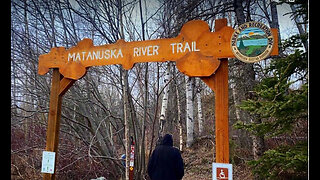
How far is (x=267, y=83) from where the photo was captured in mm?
3990

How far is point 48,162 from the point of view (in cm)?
421

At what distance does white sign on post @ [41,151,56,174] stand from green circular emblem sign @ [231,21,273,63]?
3.35 meters

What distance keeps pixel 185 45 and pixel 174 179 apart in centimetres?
210

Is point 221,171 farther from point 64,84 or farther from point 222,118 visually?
point 64,84

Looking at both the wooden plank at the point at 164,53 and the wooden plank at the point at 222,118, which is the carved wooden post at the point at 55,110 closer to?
the wooden plank at the point at 164,53

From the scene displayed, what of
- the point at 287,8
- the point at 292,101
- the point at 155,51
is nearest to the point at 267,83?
the point at 292,101

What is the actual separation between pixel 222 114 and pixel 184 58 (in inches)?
35.9

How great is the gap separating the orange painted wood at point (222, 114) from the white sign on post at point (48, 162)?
2.73 meters

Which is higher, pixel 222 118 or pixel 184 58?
pixel 184 58

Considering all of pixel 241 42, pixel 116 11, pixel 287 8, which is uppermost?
pixel 287 8

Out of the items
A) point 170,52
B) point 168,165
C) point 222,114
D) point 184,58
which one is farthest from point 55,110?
point 222,114

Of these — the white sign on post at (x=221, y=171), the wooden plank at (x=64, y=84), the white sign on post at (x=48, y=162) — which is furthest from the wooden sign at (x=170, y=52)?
the white sign on post at (x=48, y=162)
